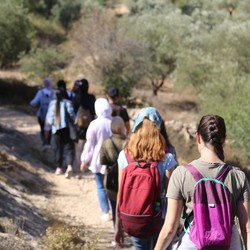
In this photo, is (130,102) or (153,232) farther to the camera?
(130,102)

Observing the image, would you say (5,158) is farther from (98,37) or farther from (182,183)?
(98,37)

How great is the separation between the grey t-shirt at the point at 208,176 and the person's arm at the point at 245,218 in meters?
0.03

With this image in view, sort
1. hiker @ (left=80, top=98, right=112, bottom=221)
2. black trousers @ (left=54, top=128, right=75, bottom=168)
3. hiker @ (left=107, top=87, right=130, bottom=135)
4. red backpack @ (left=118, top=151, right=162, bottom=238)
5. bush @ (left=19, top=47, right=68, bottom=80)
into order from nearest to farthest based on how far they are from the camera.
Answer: red backpack @ (left=118, top=151, right=162, bottom=238), hiker @ (left=80, top=98, right=112, bottom=221), hiker @ (left=107, top=87, right=130, bottom=135), black trousers @ (left=54, top=128, right=75, bottom=168), bush @ (left=19, top=47, right=68, bottom=80)

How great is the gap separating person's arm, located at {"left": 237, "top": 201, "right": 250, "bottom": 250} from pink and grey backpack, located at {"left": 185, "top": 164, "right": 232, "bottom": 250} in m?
0.11

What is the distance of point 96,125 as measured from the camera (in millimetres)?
5996

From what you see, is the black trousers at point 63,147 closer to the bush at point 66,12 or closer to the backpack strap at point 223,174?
the backpack strap at point 223,174

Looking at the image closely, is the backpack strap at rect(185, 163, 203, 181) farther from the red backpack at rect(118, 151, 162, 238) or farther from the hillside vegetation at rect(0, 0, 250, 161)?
the hillside vegetation at rect(0, 0, 250, 161)

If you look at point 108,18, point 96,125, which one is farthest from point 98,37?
point 96,125

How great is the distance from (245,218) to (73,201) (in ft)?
15.8

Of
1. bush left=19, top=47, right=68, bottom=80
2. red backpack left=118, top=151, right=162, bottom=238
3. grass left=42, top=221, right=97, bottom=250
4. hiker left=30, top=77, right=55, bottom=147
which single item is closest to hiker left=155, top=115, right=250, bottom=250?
red backpack left=118, top=151, right=162, bottom=238

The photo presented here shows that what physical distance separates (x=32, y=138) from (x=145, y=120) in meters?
8.06

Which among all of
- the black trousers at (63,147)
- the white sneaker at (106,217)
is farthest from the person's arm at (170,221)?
the black trousers at (63,147)

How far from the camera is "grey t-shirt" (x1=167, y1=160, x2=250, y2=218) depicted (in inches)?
105

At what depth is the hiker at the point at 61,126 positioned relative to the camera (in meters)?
8.05
